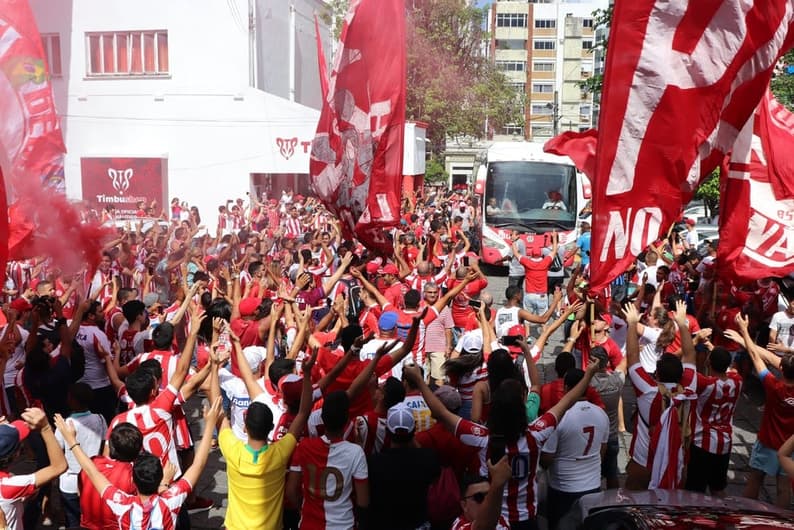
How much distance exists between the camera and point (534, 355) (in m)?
6.03

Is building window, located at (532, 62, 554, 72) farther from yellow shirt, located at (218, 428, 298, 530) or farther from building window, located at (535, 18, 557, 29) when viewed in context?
yellow shirt, located at (218, 428, 298, 530)

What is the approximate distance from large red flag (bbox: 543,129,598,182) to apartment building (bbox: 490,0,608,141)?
2791 inches

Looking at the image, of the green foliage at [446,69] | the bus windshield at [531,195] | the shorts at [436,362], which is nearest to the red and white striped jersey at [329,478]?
the shorts at [436,362]

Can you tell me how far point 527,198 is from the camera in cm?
1884

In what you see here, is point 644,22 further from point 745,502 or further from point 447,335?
point 447,335

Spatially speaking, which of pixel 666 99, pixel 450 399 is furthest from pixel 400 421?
pixel 666 99

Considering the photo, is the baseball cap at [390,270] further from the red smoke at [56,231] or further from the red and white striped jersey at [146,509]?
the red and white striped jersey at [146,509]

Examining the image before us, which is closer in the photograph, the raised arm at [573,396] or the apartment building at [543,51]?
the raised arm at [573,396]

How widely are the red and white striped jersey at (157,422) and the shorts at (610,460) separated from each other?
2974mm

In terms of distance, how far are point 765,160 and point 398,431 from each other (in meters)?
4.02

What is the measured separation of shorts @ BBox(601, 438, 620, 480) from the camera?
18.7 feet

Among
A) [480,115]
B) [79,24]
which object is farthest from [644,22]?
Result: [480,115]

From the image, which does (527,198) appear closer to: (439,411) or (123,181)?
(123,181)

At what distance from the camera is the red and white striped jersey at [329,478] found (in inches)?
167
